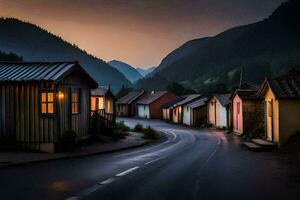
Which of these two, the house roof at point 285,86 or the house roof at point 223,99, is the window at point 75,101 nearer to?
the house roof at point 285,86

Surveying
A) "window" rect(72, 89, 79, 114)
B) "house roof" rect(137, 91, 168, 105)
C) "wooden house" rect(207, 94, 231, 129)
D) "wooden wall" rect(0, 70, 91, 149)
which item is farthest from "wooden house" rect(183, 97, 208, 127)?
"wooden wall" rect(0, 70, 91, 149)

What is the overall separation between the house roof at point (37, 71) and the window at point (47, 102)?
0.97m

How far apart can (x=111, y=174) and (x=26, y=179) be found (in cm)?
285

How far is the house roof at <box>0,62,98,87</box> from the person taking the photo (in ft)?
75.5

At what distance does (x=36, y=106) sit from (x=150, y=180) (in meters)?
11.5

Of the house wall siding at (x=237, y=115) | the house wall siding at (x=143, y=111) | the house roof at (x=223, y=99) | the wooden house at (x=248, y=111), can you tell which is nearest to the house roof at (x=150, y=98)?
the house wall siding at (x=143, y=111)

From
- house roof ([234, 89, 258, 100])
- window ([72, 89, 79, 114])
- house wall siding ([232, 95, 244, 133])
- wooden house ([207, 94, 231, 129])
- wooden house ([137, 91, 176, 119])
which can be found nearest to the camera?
window ([72, 89, 79, 114])

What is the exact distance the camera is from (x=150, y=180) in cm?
1360

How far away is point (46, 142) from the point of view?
23031 mm

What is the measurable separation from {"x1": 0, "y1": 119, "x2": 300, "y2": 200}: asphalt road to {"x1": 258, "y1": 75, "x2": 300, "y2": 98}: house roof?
826 cm

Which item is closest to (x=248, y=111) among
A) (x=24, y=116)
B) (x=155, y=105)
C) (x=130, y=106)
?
(x=24, y=116)

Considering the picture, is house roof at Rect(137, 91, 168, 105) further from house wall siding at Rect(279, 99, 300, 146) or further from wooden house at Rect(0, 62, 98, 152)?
wooden house at Rect(0, 62, 98, 152)

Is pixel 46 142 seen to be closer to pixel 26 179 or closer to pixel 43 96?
pixel 43 96

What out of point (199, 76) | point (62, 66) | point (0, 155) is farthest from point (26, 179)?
point (199, 76)
